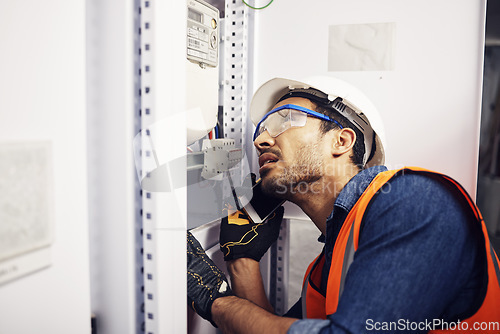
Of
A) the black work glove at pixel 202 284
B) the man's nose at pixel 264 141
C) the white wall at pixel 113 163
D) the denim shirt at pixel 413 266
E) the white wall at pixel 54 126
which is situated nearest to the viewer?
the white wall at pixel 54 126

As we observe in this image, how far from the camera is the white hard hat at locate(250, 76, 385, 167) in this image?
1191mm

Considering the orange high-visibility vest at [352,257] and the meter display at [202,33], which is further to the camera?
the meter display at [202,33]

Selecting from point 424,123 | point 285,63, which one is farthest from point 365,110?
point 285,63

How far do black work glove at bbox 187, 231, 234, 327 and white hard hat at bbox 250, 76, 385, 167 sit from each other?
627 mm

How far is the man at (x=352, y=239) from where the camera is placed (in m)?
0.74

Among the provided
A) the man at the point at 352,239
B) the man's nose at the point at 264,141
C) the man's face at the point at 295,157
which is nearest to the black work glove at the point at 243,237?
the man at the point at 352,239

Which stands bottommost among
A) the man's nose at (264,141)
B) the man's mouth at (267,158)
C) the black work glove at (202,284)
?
the black work glove at (202,284)

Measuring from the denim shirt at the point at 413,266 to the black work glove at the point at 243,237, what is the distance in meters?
0.48

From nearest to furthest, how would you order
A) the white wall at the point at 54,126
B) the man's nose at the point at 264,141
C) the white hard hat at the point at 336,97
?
the white wall at the point at 54,126 < the white hard hat at the point at 336,97 < the man's nose at the point at 264,141

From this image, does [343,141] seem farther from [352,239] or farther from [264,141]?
[352,239]

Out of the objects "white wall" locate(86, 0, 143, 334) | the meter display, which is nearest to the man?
the meter display

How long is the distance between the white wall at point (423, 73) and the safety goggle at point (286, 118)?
0.24 metres

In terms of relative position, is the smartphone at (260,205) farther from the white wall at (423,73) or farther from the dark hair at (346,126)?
the white wall at (423,73)

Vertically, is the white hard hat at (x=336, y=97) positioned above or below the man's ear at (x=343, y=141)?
above
